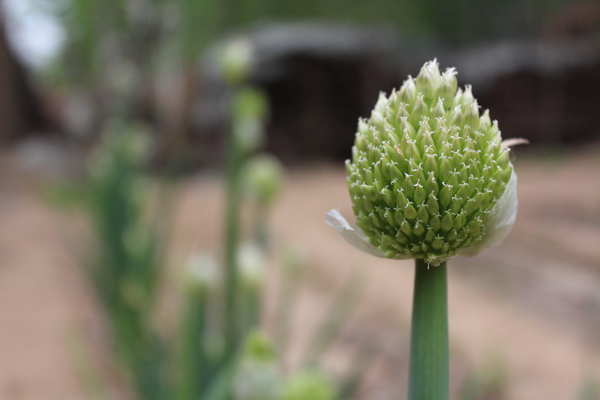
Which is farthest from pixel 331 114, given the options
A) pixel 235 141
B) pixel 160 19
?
pixel 235 141

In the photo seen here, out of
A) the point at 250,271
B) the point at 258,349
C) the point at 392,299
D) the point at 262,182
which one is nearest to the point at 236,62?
the point at 262,182

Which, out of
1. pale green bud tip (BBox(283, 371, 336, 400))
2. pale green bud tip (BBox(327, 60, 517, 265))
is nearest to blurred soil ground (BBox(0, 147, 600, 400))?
pale green bud tip (BBox(283, 371, 336, 400))

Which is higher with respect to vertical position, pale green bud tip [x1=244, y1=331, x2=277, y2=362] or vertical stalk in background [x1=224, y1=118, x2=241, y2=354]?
vertical stalk in background [x1=224, y1=118, x2=241, y2=354]

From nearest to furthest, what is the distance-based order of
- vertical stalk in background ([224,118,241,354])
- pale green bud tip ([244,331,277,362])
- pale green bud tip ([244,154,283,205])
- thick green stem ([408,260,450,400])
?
thick green stem ([408,260,450,400]), pale green bud tip ([244,331,277,362]), vertical stalk in background ([224,118,241,354]), pale green bud tip ([244,154,283,205])

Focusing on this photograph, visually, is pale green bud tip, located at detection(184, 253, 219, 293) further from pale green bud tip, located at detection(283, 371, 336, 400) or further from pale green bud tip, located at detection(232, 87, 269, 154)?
pale green bud tip, located at detection(283, 371, 336, 400)

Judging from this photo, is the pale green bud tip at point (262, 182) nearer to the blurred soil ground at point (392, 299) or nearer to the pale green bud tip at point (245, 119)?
the pale green bud tip at point (245, 119)

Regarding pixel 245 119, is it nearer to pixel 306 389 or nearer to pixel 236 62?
pixel 236 62
